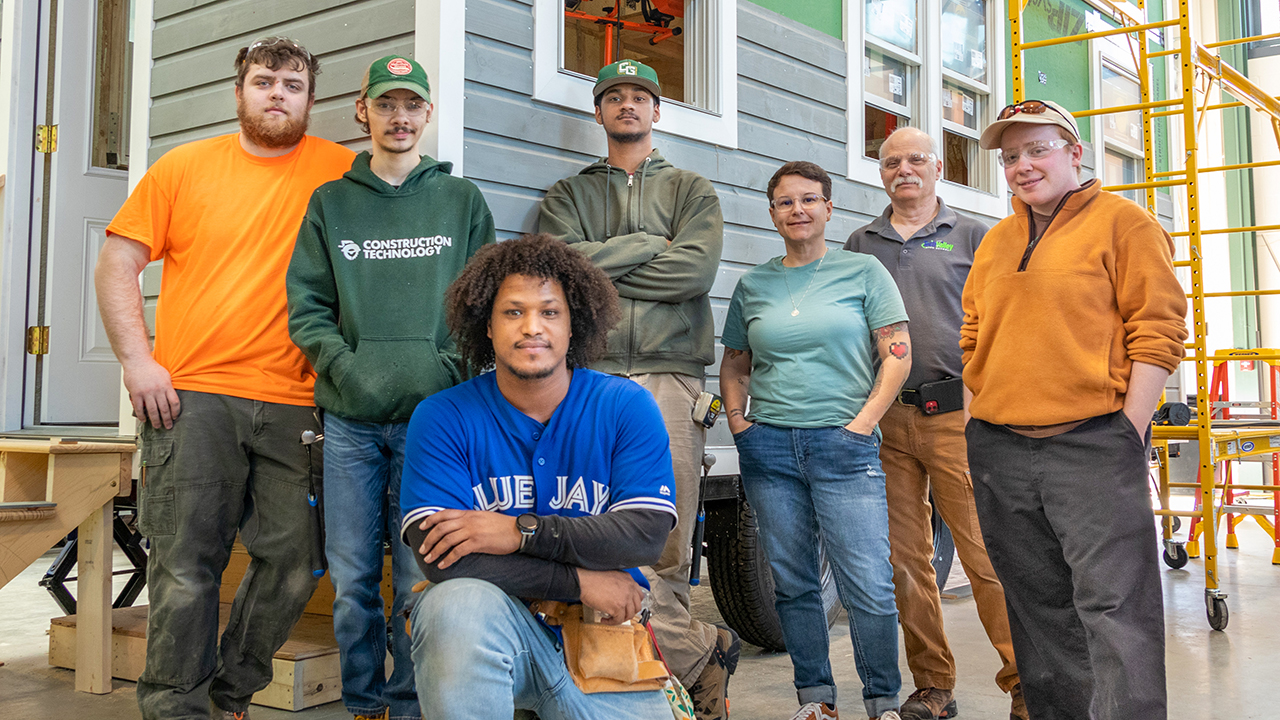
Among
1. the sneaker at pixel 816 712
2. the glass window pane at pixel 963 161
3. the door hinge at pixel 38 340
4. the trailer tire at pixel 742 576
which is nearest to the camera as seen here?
the sneaker at pixel 816 712

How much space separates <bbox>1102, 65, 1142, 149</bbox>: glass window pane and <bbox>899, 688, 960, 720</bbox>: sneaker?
5.40 meters

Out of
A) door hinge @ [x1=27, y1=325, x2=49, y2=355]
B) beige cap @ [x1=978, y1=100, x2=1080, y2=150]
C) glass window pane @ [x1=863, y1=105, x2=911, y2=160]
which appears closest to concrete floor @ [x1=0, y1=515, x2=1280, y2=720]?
door hinge @ [x1=27, y1=325, x2=49, y2=355]

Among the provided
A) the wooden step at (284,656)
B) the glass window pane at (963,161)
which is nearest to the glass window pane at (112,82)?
the wooden step at (284,656)

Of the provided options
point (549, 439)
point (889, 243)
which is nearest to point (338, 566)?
point (549, 439)

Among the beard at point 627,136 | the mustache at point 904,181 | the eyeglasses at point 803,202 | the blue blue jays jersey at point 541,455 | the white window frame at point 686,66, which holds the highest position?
the white window frame at point 686,66

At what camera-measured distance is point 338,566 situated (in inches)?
110

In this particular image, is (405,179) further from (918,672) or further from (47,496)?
(918,672)

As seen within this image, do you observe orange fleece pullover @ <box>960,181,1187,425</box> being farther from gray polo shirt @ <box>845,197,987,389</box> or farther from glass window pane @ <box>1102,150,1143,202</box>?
glass window pane @ <box>1102,150,1143,202</box>

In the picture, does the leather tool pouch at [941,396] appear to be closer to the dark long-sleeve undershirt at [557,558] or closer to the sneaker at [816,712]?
the sneaker at [816,712]

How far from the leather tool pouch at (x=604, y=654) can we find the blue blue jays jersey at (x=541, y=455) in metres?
0.23

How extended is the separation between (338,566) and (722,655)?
119 cm

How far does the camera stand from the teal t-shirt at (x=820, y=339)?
9.72 ft

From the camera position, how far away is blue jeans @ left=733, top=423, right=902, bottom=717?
2.88 meters

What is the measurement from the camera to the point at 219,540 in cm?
284
